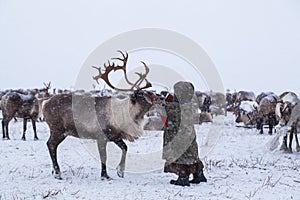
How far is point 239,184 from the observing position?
21.7 feet

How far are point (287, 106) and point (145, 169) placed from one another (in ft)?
16.2

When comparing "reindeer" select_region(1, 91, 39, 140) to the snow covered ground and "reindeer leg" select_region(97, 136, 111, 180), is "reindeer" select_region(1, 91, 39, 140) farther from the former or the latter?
"reindeer leg" select_region(97, 136, 111, 180)

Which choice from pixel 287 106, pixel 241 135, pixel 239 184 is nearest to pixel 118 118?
pixel 239 184

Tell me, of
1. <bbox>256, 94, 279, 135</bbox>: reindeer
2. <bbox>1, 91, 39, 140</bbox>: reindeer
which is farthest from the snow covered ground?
<bbox>256, 94, 279, 135</bbox>: reindeer

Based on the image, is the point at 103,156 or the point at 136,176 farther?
the point at 136,176

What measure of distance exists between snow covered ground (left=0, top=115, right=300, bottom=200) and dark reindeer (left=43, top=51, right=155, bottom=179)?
59 centimetres

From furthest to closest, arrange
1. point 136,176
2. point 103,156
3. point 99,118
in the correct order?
point 136,176 → point 99,118 → point 103,156

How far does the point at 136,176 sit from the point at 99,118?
1.38 meters

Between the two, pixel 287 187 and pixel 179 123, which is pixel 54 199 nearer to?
pixel 179 123

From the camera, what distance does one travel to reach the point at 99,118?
6.91 metres

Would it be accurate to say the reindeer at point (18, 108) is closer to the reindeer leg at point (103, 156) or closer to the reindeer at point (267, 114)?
the reindeer leg at point (103, 156)

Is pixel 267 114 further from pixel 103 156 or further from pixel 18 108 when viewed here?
pixel 103 156

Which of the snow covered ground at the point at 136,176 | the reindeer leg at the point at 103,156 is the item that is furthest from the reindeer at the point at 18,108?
the reindeer leg at the point at 103,156

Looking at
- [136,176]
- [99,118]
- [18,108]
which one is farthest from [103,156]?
[18,108]
